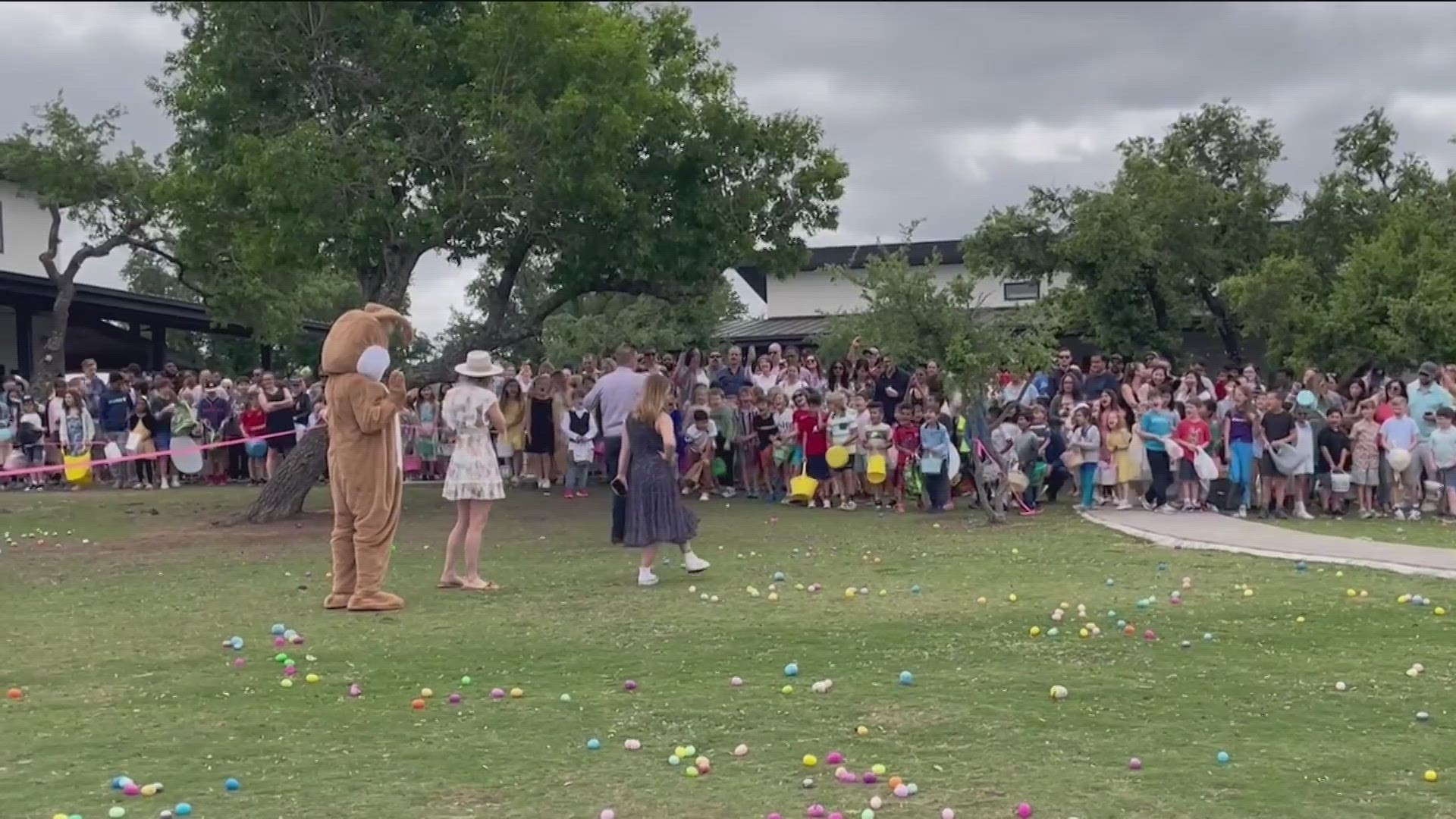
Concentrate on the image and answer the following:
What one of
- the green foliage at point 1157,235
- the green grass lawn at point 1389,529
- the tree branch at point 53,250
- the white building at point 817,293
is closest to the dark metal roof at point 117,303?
the tree branch at point 53,250

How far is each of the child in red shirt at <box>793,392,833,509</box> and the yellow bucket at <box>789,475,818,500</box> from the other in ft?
0.33

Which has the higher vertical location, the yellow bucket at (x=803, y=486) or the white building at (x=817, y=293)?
the white building at (x=817, y=293)

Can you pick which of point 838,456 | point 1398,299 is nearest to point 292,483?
point 838,456

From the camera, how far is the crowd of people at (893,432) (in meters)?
16.5

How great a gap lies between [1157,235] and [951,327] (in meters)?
12.8

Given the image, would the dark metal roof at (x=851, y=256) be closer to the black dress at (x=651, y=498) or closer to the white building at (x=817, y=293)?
the white building at (x=817, y=293)

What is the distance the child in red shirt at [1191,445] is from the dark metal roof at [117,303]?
22.9 m

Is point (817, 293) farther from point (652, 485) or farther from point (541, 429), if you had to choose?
point (652, 485)

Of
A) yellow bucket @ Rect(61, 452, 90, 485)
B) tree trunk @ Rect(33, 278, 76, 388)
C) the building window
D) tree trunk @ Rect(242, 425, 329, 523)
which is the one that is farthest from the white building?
tree trunk @ Rect(242, 425, 329, 523)

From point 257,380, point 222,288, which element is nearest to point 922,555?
point 257,380

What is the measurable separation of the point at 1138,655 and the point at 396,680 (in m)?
4.25

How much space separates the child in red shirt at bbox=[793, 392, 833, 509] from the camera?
1842cm

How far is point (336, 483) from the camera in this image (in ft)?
34.1

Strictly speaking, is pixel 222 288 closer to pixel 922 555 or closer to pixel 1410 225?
pixel 922 555
